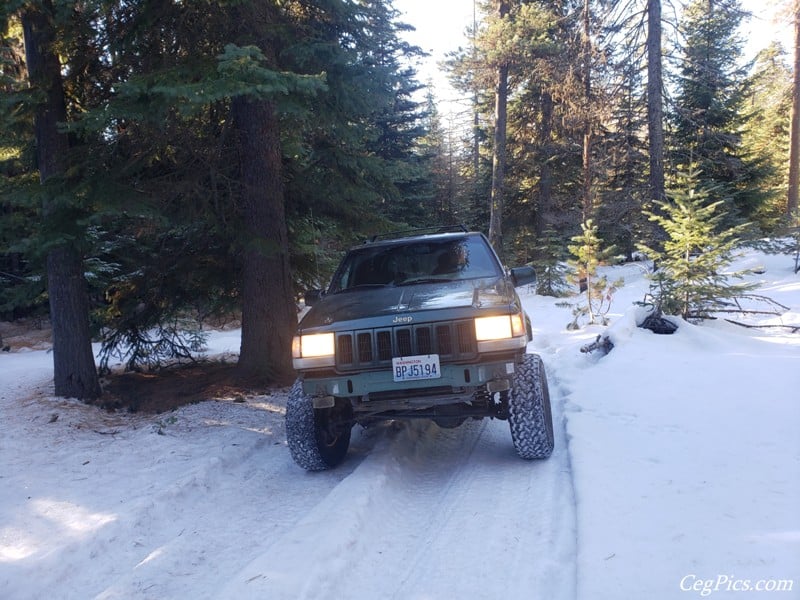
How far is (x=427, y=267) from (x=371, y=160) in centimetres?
357

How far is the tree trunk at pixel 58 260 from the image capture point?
7.26m

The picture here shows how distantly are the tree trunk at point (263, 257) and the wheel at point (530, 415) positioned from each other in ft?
15.0

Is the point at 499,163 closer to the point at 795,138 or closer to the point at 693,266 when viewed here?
the point at 795,138

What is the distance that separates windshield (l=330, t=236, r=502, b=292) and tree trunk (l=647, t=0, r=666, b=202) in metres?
10.2

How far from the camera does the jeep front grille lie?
4.21 meters

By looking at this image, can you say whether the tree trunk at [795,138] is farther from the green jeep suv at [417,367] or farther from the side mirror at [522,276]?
the green jeep suv at [417,367]

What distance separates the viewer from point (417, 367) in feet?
13.7

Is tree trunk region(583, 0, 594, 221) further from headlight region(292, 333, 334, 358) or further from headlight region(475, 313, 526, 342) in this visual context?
headlight region(292, 333, 334, 358)

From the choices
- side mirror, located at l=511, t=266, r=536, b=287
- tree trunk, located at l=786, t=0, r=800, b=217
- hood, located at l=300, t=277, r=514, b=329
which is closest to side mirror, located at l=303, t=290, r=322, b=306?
hood, located at l=300, t=277, r=514, b=329

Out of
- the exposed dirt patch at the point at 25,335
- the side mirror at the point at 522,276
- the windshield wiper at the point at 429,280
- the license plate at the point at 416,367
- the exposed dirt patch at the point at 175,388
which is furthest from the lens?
the exposed dirt patch at the point at 25,335

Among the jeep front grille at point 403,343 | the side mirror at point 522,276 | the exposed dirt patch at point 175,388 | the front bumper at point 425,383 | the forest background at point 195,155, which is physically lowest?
the exposed dirt patch at point 175,388

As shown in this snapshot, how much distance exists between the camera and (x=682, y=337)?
25.7ft

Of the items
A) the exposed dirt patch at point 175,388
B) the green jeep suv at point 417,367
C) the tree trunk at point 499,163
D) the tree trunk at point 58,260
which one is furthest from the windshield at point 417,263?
the tree trunk at point 499,163

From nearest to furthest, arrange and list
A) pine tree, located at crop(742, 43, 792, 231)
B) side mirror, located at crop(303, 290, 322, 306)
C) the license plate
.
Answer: the license plate → side mirror, located at crop(303, 290, 322, 306) → pine tree, located at crop(742, 43, 792, 231)
